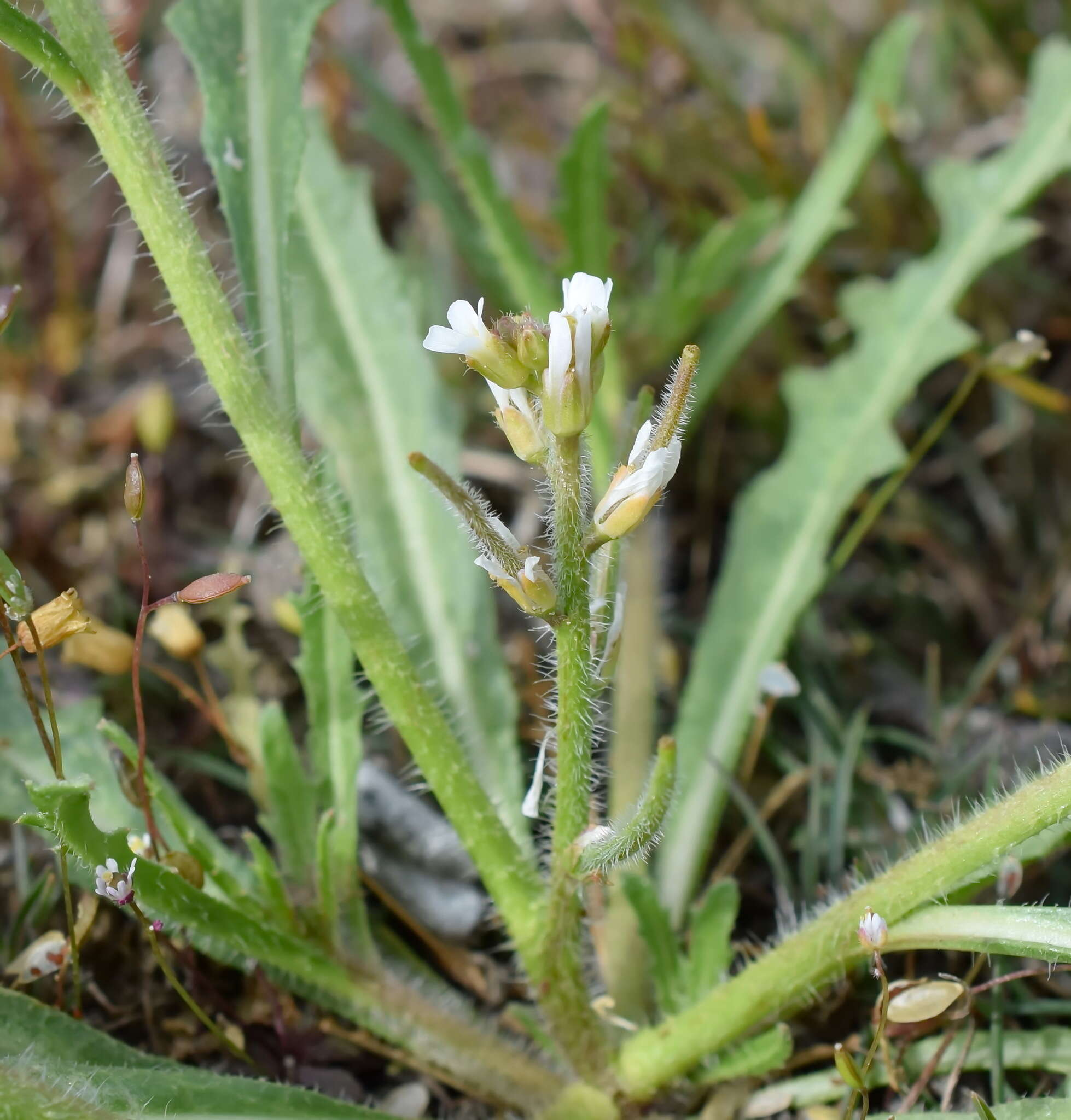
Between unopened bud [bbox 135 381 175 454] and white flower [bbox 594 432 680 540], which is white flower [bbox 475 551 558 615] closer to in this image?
white flower [bbox 594 432 680 540]

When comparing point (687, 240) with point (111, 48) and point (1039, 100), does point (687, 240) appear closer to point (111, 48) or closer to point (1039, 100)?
point (1039, 100)

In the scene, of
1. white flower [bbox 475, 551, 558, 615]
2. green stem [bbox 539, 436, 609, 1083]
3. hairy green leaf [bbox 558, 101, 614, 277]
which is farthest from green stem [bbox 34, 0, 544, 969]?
hairy green leaf [bbox 558, 101, 614, 277]

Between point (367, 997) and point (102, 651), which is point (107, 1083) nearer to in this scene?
point (367, 997)

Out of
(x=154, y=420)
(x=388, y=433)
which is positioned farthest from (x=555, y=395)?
(x=154, y=420)

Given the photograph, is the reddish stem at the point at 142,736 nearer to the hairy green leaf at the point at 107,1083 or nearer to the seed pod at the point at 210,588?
the seed pod at the point at 210,588

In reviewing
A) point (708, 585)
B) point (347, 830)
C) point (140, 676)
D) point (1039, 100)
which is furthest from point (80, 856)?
point (1039, 100)
